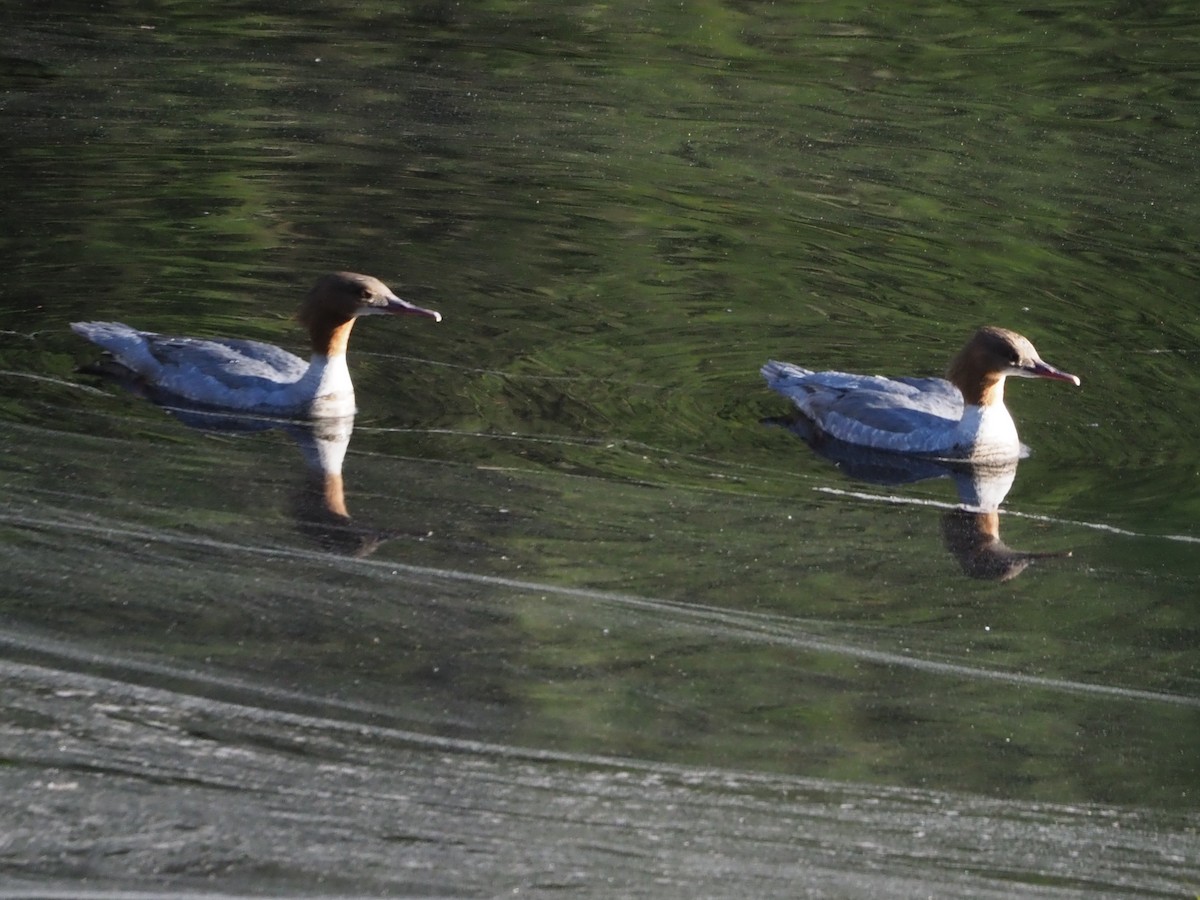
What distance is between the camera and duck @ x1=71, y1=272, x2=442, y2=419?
9055 mm

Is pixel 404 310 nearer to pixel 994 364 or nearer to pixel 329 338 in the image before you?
pixel 329 338

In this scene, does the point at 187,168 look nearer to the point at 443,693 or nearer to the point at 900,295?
the point at 900,295

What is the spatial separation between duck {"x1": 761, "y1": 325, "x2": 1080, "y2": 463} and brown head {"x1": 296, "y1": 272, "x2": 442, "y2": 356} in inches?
80.1

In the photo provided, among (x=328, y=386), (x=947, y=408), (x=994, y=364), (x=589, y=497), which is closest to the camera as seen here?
(x=589, y=497)

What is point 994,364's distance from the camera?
916cm

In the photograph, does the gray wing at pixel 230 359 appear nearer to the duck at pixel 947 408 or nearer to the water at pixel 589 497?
the water at pixel 589 497

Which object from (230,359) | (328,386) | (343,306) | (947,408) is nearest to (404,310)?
(343,306)

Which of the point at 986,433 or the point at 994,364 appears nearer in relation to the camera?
the point at 986,433

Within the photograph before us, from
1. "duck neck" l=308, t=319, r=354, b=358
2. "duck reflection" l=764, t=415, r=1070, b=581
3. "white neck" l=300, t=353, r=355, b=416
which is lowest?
"duck reflection" l=764, t=415, r=1070, b=581

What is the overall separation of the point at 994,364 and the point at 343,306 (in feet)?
10.3

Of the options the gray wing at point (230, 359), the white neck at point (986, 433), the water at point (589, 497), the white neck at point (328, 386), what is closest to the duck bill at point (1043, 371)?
the white neck at point (986, 433)

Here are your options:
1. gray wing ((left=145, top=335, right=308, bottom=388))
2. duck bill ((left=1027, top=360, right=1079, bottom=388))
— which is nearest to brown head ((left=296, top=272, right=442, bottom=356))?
gray wing ((left=145, top=335, right=308, bottom=388))

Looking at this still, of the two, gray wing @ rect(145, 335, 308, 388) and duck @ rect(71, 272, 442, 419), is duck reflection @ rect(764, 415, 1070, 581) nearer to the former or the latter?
duck @ rect(71, 272, 442, 419)

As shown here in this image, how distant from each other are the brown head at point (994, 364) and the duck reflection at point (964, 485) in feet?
1.18
